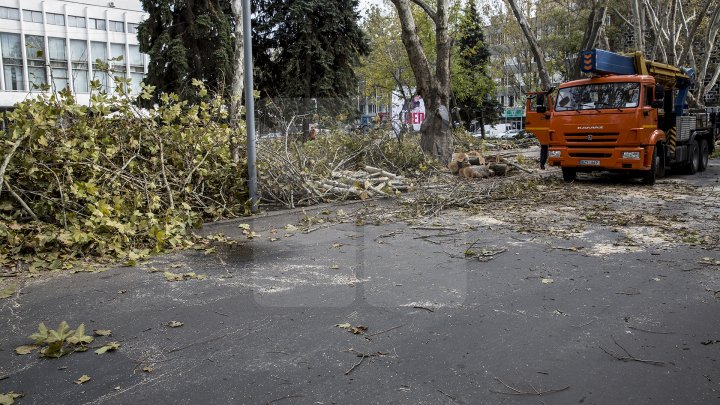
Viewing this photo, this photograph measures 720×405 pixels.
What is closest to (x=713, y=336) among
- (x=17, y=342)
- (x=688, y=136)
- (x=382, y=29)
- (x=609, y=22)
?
(x=17, y=342)

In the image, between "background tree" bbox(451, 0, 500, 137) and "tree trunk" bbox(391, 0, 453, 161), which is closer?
"tree trunk" bbox(391, 0, 453, 161)

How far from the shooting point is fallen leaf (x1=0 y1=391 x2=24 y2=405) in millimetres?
3393

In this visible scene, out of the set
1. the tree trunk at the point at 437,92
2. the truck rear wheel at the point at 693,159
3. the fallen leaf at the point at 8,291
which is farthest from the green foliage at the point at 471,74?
the fallen leaf at the point at 8,291

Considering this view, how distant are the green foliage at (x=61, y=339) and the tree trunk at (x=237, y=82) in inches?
251

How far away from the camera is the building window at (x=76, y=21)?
55662 mm

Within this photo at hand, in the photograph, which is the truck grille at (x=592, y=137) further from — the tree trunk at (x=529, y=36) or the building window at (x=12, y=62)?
the building window at (x=12, y=62)

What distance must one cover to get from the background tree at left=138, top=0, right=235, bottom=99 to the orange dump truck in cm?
1592

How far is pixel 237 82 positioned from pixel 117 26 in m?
55.3

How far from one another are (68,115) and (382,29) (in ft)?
115

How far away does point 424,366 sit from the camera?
3861mm

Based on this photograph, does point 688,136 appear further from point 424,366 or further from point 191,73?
point 191,73

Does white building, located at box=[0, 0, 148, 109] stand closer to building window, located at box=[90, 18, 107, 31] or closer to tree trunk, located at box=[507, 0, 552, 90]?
building window, located at box=[90, 18, 107, 31]

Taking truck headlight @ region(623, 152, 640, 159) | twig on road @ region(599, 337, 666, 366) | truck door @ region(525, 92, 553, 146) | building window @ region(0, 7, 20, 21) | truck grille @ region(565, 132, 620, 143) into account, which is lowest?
twig on road @ region(599, 337, 666, 366)

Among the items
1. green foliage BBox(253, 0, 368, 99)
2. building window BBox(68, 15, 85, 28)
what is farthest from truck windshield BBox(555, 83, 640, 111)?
building window BBox(68, 15, 85, 28)
